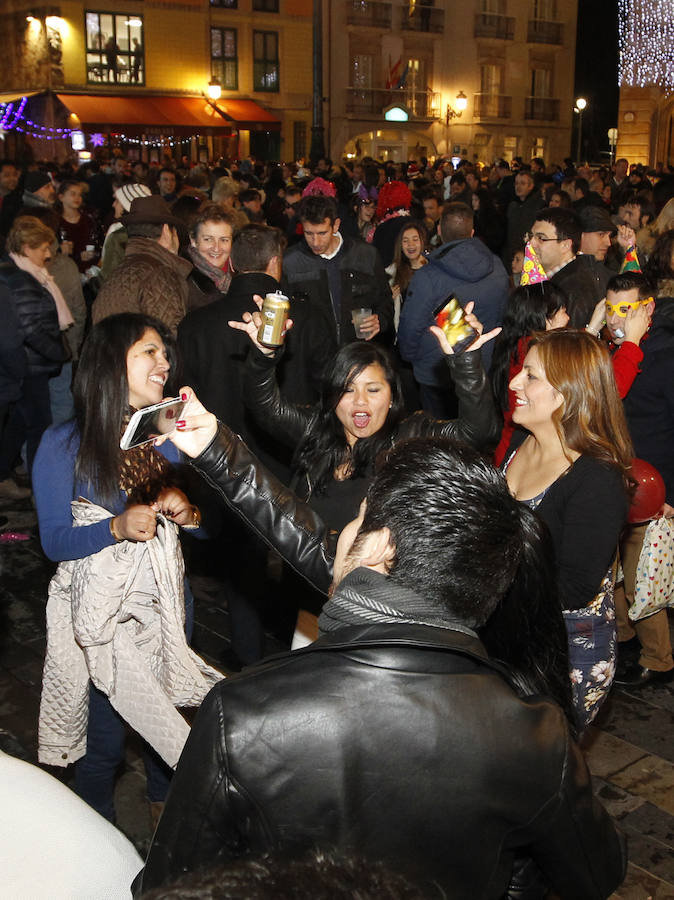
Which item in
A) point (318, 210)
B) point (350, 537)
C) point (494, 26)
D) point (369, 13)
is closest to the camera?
point (350, 537)

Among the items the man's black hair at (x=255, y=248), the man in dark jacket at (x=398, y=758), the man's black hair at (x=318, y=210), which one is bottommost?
the man in dark jacket at (x=398, y=758)

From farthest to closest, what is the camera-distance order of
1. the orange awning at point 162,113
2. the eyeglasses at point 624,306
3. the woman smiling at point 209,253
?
the orange awning at point 162,113
the woman smiling at point 209,253
the eyeglasses at point 624,306

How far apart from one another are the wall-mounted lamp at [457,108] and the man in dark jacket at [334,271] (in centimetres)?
3053

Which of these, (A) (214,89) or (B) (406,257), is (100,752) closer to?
(B) (406,257)

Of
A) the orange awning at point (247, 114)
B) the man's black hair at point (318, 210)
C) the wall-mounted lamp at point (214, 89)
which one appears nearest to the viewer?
the man's black hair at point (318, 210)

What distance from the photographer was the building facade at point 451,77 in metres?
32.2

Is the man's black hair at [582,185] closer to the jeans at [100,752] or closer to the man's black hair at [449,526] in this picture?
the jeans at [100,752]

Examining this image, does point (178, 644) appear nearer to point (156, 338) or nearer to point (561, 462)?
point (156, 338)

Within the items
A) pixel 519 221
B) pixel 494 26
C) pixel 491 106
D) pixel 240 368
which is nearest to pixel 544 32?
pixel 494 26

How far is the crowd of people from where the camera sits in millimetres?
1393

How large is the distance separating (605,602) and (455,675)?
1482mm

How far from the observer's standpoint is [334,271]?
591 centimetres

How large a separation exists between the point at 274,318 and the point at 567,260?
2.92m

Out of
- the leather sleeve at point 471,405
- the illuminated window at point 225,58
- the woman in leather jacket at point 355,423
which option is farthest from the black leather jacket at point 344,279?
the illuminated window at point 225,58
